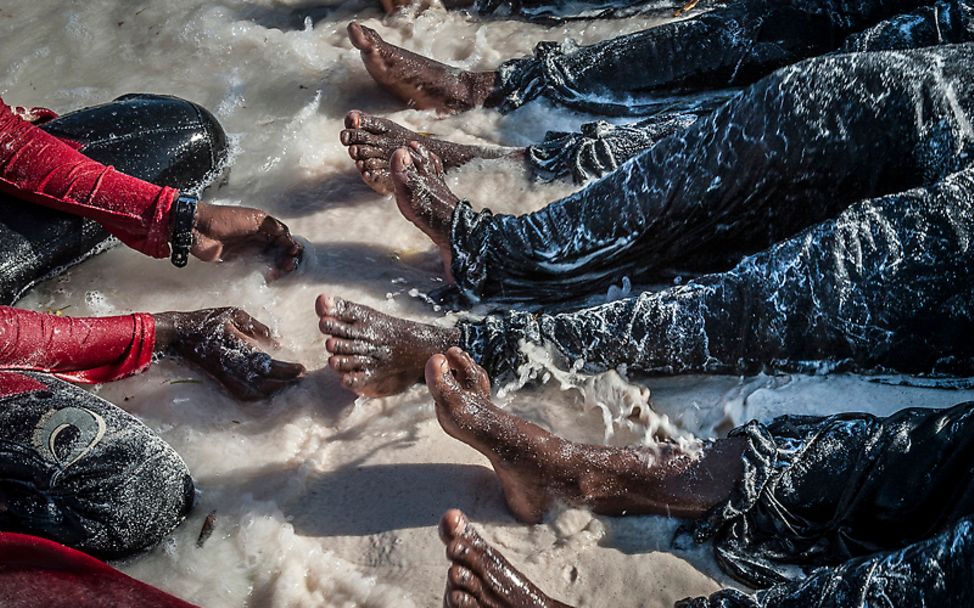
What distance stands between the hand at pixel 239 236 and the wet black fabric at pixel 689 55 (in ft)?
3.57

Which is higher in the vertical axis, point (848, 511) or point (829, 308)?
point (829, 308)

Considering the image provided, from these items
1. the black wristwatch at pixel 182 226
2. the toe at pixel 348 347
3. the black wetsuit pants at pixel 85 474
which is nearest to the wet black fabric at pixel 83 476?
the black wetsuit pants at pixel 85 474

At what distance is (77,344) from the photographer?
2.62 meters

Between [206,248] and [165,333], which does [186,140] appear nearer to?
[206,248]

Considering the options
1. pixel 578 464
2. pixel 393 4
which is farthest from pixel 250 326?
pixel 393 4

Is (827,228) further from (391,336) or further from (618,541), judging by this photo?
(391,336)

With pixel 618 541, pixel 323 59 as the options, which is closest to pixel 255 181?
pixel 323 59

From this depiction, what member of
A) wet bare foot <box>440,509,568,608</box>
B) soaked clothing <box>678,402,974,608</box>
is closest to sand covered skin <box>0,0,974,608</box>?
soaked clothing <box>678,402,974,608</box>

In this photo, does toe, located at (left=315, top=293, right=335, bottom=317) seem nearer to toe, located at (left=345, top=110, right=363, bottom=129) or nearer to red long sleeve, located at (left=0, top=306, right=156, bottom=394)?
red long sleeve, located at (left=0, top=306, right=156, bottom=394)

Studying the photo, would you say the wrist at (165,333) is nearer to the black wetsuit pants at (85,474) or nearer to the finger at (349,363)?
the black wetsuit pants at (85,474)

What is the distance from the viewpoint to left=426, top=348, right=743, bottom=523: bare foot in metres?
2.22

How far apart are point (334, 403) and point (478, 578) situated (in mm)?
933

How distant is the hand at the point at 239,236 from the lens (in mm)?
2986

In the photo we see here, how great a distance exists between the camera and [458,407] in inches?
88.7
